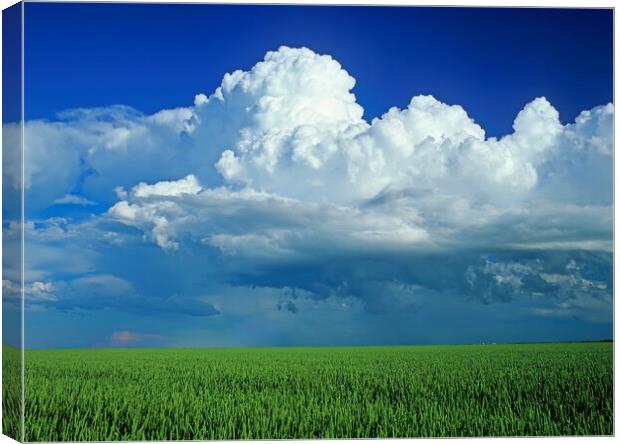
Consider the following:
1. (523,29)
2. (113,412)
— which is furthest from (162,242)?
(523,29)

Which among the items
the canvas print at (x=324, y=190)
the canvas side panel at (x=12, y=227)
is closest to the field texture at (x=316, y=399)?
the canvas print at (x=324, y=190)

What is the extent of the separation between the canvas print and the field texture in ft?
0.12

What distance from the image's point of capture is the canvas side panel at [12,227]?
659 cm

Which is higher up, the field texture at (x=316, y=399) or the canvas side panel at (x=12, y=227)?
the canvas side panel at (x=12, y=227)

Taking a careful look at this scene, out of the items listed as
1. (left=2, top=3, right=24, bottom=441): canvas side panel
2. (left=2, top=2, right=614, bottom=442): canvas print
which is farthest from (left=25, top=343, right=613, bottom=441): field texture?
(left=2, top=3, right=24, bottom=441): canvas side panel

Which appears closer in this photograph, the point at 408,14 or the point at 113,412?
the point at 113,412

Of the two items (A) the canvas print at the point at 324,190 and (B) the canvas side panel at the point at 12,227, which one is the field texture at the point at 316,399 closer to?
(A) the canvas print at the point at 324,190

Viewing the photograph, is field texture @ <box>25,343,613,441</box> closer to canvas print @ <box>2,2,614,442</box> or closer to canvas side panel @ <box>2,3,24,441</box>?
canvas print @ <box>2,2,614,442</box>

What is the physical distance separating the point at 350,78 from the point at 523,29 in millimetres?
1429

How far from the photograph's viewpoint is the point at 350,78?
722cm

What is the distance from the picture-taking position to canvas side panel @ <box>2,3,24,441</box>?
6586mm

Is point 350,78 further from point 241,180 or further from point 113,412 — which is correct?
point 113,412

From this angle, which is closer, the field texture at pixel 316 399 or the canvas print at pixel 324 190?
the field texture at pixel 316 399

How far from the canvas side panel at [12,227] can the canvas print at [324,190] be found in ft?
0.28
